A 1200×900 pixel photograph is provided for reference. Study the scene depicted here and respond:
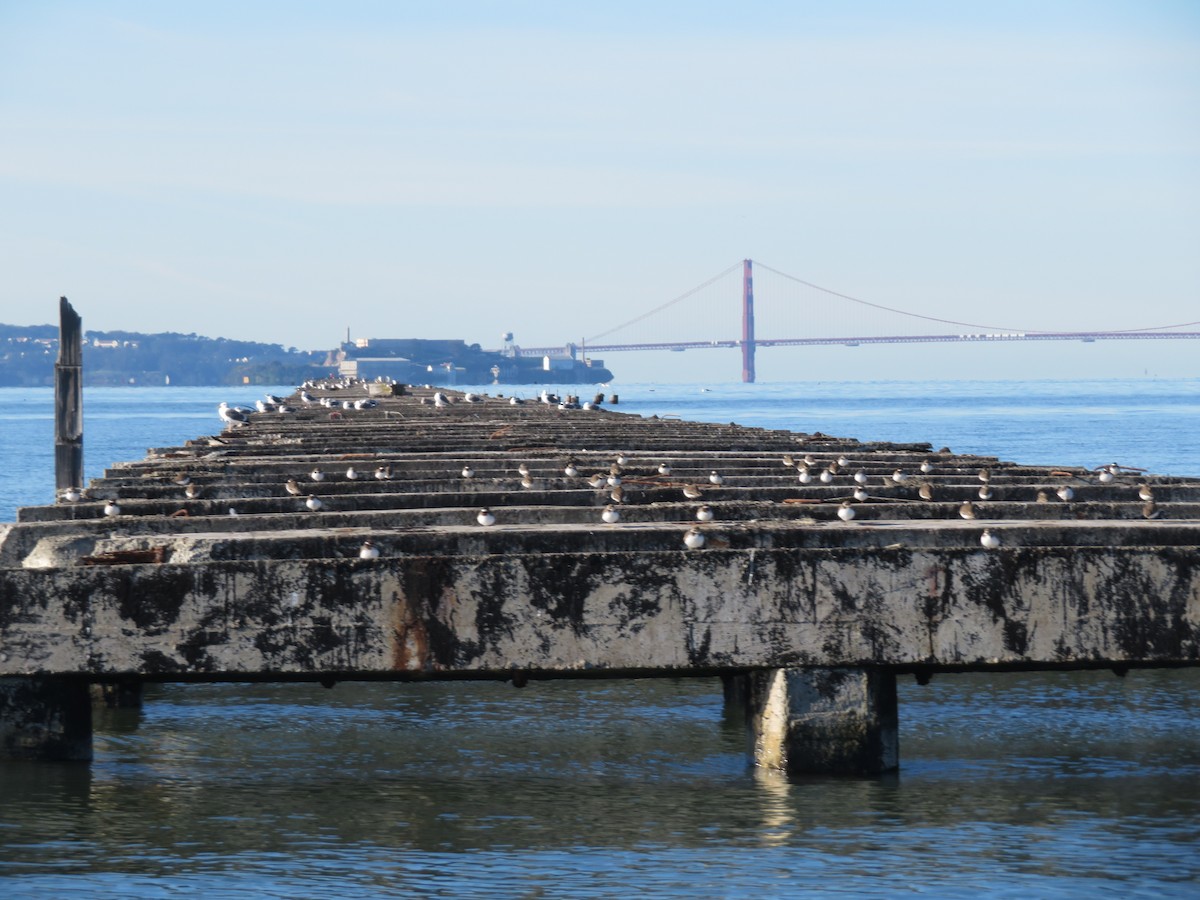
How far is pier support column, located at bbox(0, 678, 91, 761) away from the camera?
760 centimetres

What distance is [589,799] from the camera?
7.62 meters

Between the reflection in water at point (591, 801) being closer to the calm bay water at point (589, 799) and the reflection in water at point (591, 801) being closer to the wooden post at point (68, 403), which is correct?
the calm bay water at point (589, 799)

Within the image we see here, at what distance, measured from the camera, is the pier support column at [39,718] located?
7.60 metres

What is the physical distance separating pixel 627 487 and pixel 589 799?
11.5ft

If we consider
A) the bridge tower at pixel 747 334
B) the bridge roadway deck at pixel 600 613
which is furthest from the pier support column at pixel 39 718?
the bridge tower at pixel 747 334

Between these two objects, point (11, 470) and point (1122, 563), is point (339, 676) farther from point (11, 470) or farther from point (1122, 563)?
point (11, 470)

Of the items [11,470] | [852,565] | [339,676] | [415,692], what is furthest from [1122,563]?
[11,470]

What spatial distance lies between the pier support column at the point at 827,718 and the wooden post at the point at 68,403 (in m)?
16.6

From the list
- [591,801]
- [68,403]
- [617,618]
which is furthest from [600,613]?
[68,403]

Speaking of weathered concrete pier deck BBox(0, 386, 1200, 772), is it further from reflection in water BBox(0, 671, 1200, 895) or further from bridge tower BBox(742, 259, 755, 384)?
bridge tower BBox(742, 259, 755, 384)

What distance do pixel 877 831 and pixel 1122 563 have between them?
152cm

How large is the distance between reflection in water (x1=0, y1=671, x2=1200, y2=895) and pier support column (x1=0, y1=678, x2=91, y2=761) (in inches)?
3.5

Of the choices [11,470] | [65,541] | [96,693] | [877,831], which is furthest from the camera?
[11,470]

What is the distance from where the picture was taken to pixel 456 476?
12.7 meters
